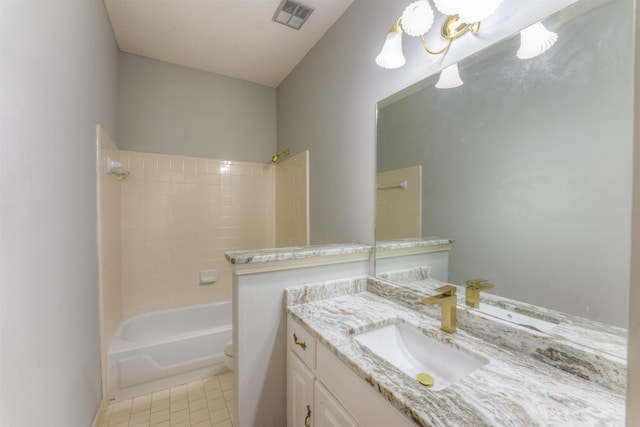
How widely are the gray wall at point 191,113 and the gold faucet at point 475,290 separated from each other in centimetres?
237

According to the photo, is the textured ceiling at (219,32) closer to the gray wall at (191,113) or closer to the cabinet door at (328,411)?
the gray wall at (191,113)

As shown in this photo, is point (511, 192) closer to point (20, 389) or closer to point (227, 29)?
point (20, 389)

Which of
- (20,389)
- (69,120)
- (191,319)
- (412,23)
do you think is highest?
(412,23)

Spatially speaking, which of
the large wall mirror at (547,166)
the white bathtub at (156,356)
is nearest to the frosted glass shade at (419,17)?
the large wall mirror at (547,166)

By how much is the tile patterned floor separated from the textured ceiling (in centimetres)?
264

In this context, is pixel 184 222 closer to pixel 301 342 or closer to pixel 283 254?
pixel 283 254

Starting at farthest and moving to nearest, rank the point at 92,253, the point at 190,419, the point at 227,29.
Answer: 1. the point at 227,29
2. the point at 190,419
3. the point at 92,253

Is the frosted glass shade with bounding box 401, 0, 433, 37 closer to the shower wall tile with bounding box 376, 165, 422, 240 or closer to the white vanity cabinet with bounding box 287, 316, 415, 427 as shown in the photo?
the shower wall tile with bounding box 376, 165, 422, 240

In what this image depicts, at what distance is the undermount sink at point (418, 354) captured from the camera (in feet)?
2.91

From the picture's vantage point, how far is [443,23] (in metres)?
1.10

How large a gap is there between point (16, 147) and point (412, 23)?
4.74 ft

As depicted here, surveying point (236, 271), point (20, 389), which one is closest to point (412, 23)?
point (236, 271)

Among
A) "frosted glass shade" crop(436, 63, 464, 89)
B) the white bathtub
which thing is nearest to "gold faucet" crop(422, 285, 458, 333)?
"frosted glass shade" crop(436, 63, 464, 89)

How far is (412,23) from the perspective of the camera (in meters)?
1.07
